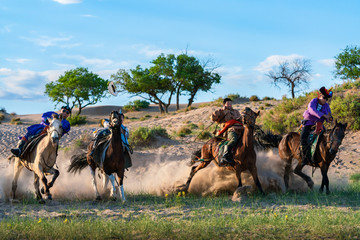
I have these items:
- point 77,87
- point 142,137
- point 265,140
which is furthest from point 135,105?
point 265,140

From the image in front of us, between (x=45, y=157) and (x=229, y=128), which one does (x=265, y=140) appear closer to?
(x=229, y=128)

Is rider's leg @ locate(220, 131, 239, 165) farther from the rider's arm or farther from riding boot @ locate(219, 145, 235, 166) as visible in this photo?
the rider's arm

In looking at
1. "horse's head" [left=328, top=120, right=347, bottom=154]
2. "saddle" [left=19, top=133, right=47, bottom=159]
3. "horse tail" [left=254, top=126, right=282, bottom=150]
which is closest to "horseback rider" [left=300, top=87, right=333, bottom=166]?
"horse's head" [left=328, top=120, right=347, bottom=154]

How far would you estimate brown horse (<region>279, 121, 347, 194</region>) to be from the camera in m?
10.8

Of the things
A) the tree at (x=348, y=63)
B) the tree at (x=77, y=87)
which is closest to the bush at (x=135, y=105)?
the tree at (x=77, y=87)

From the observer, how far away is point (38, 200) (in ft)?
35.0

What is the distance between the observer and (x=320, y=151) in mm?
11320

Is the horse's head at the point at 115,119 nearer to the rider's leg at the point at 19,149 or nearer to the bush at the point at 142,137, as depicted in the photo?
the rider's leg at the point at 19,149

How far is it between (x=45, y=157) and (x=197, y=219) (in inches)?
188

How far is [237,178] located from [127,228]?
4.06 m

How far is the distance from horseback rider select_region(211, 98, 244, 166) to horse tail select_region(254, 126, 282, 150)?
140 cm

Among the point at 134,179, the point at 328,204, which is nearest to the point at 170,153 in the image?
the point at 134,179

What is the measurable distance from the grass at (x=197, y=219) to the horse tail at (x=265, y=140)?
226cm

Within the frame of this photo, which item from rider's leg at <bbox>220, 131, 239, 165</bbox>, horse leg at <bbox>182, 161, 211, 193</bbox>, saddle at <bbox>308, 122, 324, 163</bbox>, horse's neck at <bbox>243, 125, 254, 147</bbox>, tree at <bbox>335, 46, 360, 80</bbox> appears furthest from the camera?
tree at <bbox>335, 46, 360, 80</bbox>
